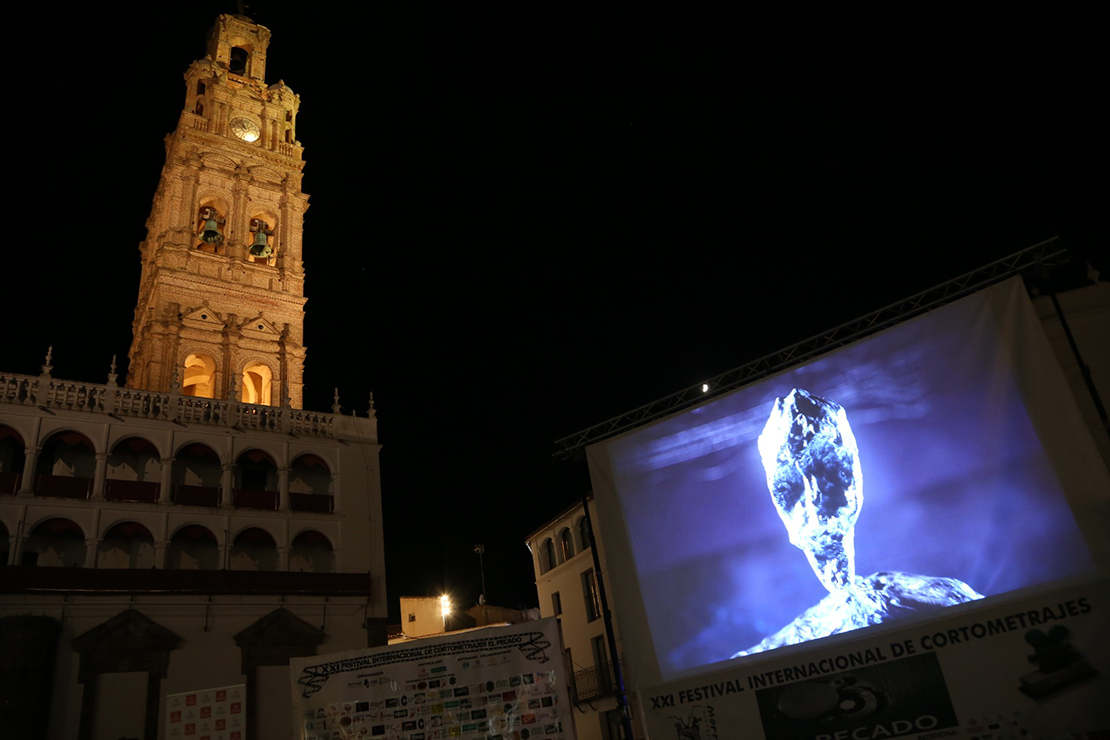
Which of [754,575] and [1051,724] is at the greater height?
[754,575]

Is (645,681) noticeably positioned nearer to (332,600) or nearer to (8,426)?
(332,600)

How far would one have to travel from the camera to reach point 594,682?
27.7 m

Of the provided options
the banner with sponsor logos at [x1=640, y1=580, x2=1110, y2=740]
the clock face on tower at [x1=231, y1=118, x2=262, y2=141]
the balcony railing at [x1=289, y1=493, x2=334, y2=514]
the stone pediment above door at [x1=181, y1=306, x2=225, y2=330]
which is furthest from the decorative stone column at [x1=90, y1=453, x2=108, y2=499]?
the clock face on tower at [x1=231, y1=118, x2=262, y2=141]

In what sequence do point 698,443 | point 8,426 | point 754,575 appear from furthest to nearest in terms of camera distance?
point 8,426, point 698,443, point 754,575

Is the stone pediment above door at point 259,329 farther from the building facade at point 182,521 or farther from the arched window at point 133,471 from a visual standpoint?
the arched window at point 133,471

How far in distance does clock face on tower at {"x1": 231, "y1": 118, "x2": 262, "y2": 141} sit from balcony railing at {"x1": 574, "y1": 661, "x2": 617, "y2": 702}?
23.7 meters

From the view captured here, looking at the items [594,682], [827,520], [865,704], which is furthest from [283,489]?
[865,704]

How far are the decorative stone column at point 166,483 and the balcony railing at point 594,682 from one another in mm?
14877

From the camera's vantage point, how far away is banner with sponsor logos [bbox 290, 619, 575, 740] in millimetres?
13328

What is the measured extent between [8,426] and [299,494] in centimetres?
721

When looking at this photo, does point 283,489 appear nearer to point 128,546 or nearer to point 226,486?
point 226,486

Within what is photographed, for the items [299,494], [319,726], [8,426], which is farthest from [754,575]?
[8,426]

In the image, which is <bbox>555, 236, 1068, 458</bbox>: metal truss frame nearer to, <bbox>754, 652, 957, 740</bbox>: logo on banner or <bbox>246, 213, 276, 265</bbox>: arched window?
<bbox>754, 652, 957, 740</bbox>: logo on banner

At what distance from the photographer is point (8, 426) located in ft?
64.4
